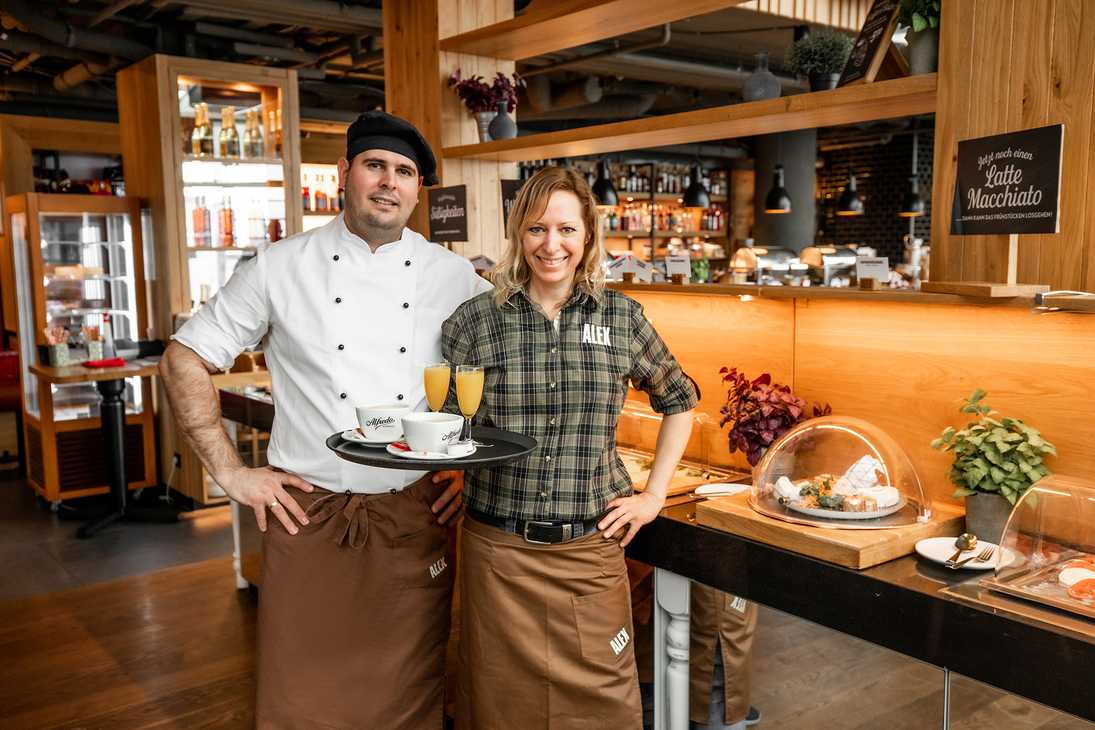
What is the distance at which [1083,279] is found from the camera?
2332mm

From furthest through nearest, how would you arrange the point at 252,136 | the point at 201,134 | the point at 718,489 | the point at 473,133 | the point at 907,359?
the point at 252,136 → the point at 201,134 → the point at 473,133 → the point at 718,489 → the point at 907,359

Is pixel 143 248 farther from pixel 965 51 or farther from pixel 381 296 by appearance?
pixel 965 51

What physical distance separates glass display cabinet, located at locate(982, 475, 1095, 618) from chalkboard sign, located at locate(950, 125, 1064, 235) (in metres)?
0.59

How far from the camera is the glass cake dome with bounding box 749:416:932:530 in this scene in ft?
7.82

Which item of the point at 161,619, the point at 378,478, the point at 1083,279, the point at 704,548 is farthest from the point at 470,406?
the point at 161,619

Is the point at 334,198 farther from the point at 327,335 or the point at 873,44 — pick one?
the point at 873,44

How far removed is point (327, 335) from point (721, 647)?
1.50 metres

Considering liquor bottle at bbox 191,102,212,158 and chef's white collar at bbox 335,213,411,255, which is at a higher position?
liquor bottle at bbox 191,102,212,158

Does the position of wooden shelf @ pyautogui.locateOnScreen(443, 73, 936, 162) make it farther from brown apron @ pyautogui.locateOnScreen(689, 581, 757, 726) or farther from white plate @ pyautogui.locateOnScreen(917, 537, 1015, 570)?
brown apron @ pyautogui.locateOnScreen(689, 581, 757, 726)

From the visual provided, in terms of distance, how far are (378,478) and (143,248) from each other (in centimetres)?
A: 506

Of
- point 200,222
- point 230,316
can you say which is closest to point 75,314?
point 200,222

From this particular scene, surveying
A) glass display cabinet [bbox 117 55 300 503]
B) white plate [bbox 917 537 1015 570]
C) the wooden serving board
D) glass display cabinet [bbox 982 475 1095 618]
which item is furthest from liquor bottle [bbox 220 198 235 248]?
glass display cabinet [bbox 982 475 1095 618]

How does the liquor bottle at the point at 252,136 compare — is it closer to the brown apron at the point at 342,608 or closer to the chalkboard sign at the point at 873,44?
the brown apron at the point at 342,608

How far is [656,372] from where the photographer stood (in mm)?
2447
